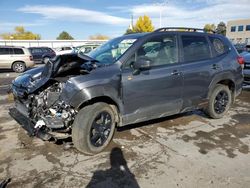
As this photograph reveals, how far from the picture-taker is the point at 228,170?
137 inches

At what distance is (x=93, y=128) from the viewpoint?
388 cm

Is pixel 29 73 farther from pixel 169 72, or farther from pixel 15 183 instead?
pixel 169 72

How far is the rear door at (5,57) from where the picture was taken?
52.5 feet

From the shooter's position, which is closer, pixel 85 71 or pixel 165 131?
pixel 85 71

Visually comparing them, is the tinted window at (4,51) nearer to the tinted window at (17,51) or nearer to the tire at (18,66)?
the tinted window at (17,51)

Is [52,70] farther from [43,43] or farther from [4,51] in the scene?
[43,43]

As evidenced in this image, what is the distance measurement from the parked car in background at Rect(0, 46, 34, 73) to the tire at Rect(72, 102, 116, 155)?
1438 centimetres

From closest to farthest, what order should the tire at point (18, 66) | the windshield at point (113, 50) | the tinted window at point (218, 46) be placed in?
1. the windshield at point (113, 50)
2. the tinted window at point (218, 46)
3. the tire at point (18, 66)

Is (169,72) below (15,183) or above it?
above

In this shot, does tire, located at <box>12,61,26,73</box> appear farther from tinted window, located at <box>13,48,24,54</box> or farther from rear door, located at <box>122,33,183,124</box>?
rear door, located at <box>122,33,183,124</box>

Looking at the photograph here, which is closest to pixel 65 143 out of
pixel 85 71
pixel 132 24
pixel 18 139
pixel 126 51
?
pixel 18 139

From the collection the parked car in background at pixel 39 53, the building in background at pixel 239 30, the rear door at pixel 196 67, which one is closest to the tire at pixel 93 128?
the rear door at pixel 196 67

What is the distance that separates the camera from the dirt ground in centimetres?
322

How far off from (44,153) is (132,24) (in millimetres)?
66364
